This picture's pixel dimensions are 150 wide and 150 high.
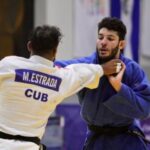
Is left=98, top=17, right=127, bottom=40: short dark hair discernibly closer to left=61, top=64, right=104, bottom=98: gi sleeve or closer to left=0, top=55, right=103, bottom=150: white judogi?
left=61, top=64, right=104, bottom=98: gi sleeve

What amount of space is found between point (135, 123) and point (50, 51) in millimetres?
930

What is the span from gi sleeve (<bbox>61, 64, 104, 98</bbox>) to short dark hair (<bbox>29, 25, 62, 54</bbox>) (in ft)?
0.62

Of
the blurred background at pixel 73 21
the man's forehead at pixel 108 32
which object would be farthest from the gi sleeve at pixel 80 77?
the blurred background at pixel 73 21

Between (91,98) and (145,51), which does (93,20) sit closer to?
(145,51)

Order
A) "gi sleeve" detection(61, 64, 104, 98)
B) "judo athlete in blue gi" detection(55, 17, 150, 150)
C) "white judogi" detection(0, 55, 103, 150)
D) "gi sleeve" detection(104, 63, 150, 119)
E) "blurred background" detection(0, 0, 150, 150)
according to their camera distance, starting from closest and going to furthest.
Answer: "white judogi" detection(0, 55, 103, 150) < "gi sleeve" detection(61, 64, 104, 98) < "gi sleeve" detection(104, 63, 150, 119) < "judo athlete in blue gi" detection(55, 17, 150, 150) < "blurred background" detection(0, 0, 150, 150)

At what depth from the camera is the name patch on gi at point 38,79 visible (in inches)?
127

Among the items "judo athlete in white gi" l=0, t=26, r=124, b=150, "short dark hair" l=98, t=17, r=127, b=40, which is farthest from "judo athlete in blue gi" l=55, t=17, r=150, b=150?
"judo athlete in white gi" l=0, t=26, r=124, b=150

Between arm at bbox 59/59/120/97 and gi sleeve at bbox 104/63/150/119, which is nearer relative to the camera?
arm at bbox 59/59/120/97

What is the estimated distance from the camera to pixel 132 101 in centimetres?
363

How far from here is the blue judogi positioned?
3.68m

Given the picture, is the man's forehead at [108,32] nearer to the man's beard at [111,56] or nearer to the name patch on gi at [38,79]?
the man's beard at [111,56]

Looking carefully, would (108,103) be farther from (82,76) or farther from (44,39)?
(44,39)

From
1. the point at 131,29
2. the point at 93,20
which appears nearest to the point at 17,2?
the point at 93,20

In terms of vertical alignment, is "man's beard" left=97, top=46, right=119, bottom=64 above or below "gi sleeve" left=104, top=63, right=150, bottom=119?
above
